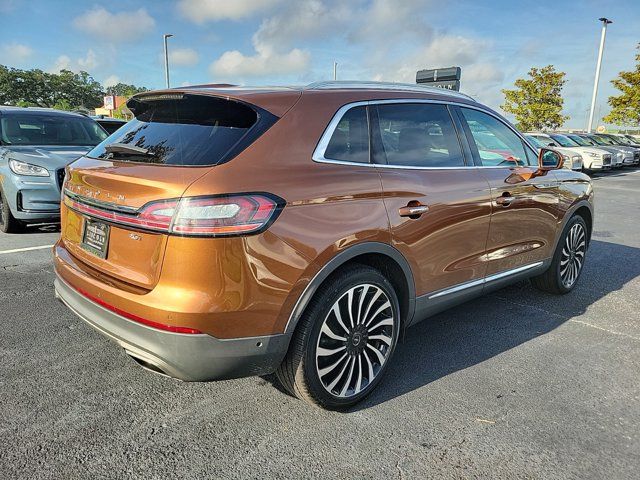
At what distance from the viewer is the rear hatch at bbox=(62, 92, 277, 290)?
2193 mm

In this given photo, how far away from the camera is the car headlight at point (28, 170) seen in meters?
6.13

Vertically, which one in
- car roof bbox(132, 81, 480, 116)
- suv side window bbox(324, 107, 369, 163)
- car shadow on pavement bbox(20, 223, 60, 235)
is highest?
car roof bbox(132, 81, 480, 116)

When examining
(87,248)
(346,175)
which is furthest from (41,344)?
(346,175)

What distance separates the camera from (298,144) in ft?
7.97

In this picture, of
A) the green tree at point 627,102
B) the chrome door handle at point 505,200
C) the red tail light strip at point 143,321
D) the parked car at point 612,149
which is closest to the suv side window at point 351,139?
the red tail light strip at point 143,321

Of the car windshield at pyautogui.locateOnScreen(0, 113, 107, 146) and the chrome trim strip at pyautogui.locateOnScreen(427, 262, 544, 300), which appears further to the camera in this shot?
the car windshield at pyautogui.locateOnScreen(0, 113, 107, 146)

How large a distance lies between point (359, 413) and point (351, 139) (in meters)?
1.52

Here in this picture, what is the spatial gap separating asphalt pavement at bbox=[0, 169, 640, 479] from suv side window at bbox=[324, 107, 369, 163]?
1.40 m

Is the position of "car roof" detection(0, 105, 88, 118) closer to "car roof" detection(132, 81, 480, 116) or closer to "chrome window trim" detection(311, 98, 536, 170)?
"car roof" detection(132, 81, 480, 116)

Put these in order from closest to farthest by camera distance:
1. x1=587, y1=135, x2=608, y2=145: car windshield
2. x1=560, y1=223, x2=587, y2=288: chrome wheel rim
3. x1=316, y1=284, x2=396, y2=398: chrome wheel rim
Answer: x1=316, y1=284, x2=396, y2=398: chrome wheel rim
x1=560, y1=223, x2=587, y2=288: chrome wheel rim
x1=587, y1=135, x2=608, y2=145: car windshield

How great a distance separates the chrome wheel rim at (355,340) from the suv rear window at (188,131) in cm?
97

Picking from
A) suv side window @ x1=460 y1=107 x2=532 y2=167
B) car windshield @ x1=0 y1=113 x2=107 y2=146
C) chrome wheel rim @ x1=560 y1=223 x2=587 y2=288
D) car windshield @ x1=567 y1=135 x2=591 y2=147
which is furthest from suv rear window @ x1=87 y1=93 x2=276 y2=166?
car windshield @ x1=567 y1=135 x2=591 y2=147

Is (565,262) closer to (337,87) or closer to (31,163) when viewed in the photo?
(337,87)

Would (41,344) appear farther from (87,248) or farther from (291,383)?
(291,383)
